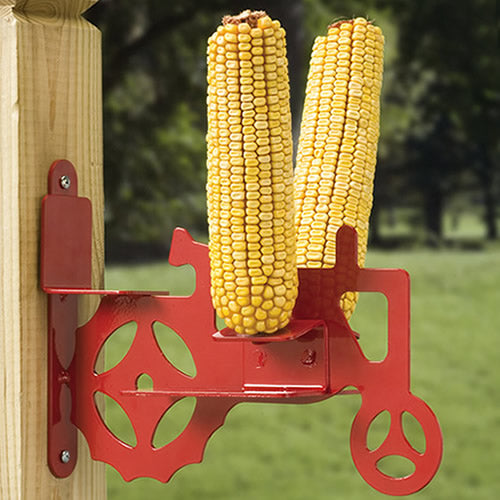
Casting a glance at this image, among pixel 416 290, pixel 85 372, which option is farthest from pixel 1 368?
pixel 416 290

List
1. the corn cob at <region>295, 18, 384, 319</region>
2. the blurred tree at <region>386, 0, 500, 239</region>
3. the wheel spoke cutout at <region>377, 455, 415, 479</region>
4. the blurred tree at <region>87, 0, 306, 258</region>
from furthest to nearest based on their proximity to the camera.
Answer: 1. the blurred tree at <region>386, 0, 500, 239</region>
2. the blurred tree at <region>87, 0, 306, 258</region>
3. the wheel spoke cutout at <region>377, 455, 415, 479</region>
4. the corn cob at <region>295, 18, 384, 319</region>

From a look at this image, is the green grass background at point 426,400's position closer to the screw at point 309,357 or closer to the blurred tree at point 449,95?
the blurred tree at point 449,95

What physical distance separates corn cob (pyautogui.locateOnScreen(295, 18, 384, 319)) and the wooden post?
31 cm

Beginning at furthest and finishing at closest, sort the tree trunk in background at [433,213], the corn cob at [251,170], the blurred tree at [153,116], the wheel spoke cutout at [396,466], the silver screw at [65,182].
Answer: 1. the tree trunk in background at [433,213]
2. the blurred tree at [153,116]
3. the wheel spoke cutout at [396,466]
4. the silver screw at [65,182]
5. the corn cob at [251,170]

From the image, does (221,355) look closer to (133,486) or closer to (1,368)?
(1,368)

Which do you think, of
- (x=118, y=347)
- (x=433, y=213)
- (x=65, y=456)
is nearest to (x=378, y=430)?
(x=118, y=347)

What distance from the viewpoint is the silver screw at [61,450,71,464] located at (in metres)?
1.06

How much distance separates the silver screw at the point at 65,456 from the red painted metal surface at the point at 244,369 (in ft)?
0.10

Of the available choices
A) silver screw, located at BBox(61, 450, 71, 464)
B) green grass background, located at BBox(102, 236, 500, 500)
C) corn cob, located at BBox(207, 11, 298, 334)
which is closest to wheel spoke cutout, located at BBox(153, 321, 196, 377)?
green grass background, located at BBox(102, 236, 500, 500)

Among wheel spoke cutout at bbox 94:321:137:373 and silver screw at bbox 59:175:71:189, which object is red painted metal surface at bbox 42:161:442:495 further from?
wheel spoke cutout at bbox 94:321:137:373

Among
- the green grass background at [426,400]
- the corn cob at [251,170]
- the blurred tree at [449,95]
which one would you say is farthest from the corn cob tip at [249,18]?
the blurred tree at [449,95]

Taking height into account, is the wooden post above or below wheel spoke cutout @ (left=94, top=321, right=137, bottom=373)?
above

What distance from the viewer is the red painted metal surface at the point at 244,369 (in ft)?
3.01

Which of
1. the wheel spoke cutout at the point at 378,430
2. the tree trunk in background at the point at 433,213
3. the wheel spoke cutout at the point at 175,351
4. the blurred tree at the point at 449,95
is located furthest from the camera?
the tree trunk in background at the point at 433,213
